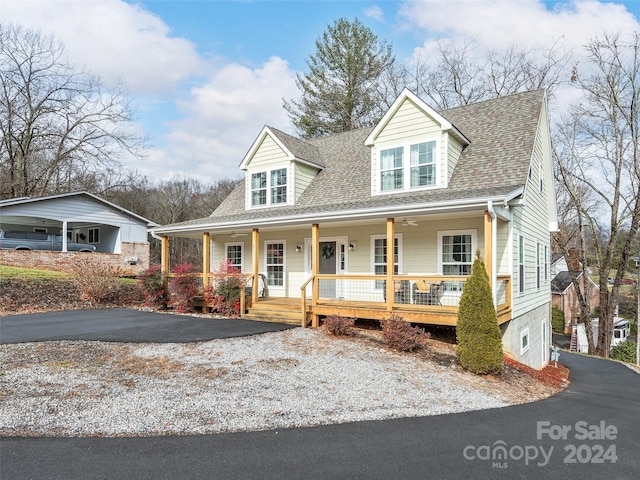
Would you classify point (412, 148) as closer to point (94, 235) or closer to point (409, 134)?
point (409, 134)

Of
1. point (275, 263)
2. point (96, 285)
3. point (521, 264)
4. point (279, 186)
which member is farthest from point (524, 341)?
point (96, 285)

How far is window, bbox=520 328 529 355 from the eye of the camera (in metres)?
11.4

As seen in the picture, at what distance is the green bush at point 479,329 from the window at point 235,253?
32.7 feet

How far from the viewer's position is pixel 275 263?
49.0 ft

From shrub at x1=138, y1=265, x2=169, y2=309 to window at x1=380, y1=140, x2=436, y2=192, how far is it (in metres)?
8.83

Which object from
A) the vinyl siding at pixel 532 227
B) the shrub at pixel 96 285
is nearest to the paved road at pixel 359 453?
the vinyl siding at pixel 532 227

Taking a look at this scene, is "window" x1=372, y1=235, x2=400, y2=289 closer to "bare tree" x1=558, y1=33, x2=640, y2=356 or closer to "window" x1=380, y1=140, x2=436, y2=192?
"window" x1=380, y1=140, x2=436, y2=192

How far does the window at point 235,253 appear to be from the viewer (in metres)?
15.9

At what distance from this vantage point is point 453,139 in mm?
11914

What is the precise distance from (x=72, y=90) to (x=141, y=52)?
17.5m

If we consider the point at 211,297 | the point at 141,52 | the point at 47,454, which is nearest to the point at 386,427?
the point at 47,454

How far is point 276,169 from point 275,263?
3622mm

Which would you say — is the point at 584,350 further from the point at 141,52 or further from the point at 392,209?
the point at 141,52

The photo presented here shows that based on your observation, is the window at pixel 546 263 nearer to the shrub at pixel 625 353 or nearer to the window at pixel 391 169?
the window at pixel 391 169
